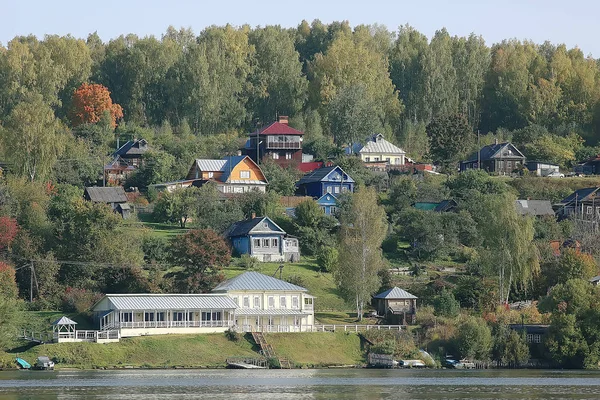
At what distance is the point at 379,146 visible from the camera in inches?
5517

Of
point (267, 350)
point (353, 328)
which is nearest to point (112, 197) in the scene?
point (353, 328)

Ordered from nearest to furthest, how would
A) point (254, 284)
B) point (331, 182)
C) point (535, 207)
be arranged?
point (254, 284), point (535, 207), point (331, 182)

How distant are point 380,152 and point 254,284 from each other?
5447 cm

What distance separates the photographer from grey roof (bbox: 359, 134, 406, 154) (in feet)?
457

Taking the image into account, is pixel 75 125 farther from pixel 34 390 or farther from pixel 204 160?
pixel 34 390

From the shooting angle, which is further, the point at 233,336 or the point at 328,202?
the point at 328,202

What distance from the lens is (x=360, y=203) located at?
94062 mm

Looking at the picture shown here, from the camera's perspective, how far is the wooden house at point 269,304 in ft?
281

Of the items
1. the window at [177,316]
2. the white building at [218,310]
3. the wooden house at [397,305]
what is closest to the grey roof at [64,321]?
the white building at [218,310]

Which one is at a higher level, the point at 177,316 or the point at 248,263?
the point at 248,263

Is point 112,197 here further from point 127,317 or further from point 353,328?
point 353,328

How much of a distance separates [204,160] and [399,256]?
27938 millimetres

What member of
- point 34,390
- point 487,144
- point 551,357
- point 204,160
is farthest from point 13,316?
point 487,144

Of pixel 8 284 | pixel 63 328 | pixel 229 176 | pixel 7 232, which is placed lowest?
pixel 63 328
